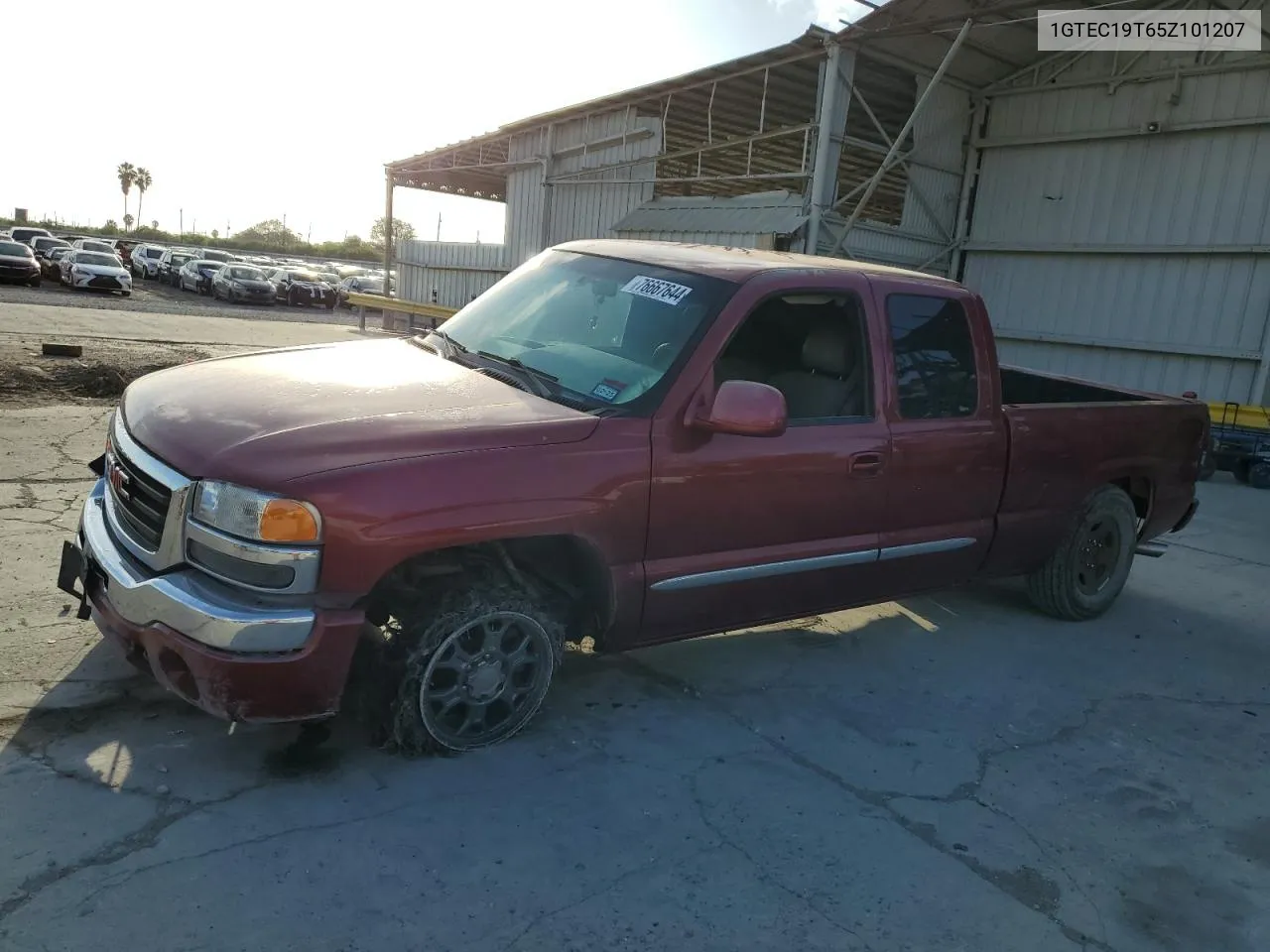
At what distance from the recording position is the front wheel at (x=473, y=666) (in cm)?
327

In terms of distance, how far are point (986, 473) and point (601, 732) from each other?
91.3 inches

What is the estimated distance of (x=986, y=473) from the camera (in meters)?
4.70

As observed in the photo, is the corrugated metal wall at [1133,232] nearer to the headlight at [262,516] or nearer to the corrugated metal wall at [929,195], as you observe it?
the corrugated metal wall at [929,195]

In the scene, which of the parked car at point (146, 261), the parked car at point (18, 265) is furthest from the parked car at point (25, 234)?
the parked car at point (18, 265)

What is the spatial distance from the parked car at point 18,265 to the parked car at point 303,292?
7221mm

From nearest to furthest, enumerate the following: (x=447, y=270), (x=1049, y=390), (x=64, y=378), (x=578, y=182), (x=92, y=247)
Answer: (x=1049, y=390)
(x=64, y=378)
(x=578, y=182)
(x=447, y=270)
(x=92, y=247)

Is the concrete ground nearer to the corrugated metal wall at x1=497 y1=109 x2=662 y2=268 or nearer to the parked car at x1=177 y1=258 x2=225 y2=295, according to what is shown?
the corrugated metal wall at x1=497 y1=109 x2=662 y2=268

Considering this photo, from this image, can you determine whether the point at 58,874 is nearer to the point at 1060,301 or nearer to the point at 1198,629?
the point at 1198,629

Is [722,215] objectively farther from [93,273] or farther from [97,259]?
[97,259]

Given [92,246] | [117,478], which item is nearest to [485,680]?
[117,478]

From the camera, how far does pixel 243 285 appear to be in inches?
1256

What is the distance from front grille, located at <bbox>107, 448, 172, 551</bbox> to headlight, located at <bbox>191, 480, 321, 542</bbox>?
0.86ft

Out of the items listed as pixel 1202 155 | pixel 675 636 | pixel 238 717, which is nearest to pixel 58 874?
pixel 238 717

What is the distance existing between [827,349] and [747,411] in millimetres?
1043
